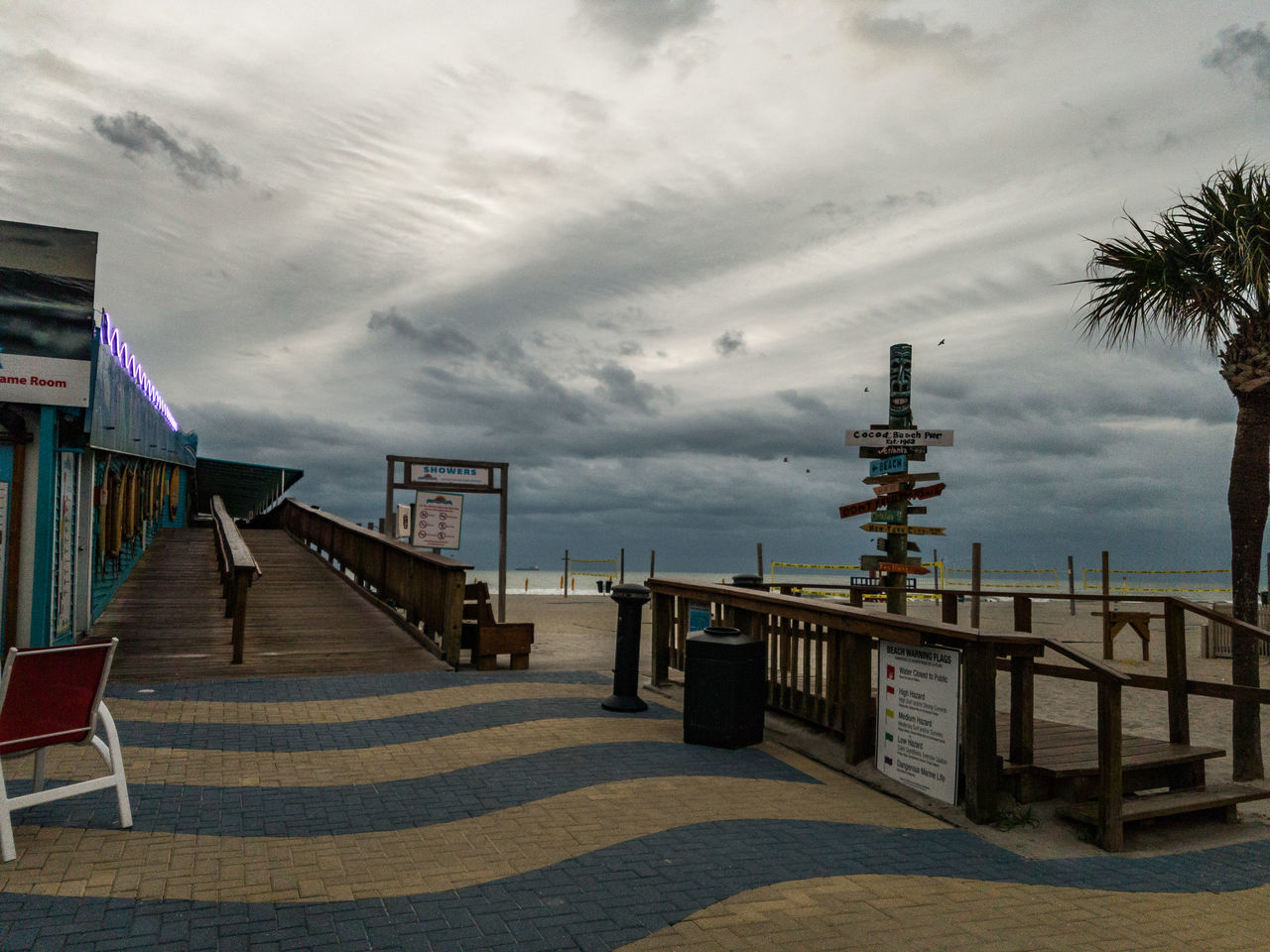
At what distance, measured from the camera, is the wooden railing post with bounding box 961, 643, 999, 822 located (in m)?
5.80

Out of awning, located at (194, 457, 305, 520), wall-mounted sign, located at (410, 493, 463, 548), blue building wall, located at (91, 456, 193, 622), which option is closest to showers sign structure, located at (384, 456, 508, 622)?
wall-mounted sign, located at (410, 493, 463, 548)

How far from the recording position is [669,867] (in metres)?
4.69

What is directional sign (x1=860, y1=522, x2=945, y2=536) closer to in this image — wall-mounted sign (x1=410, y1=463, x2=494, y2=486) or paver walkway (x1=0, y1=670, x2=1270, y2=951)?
paver walkway (x1=0, y1=670, x2=1270, y2=951)

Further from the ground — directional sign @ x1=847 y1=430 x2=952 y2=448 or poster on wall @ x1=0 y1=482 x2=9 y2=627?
directional sign @ x1=847 y1=430 x2=952 y2=448

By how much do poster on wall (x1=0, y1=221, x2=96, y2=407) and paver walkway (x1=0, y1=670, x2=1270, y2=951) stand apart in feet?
14.9

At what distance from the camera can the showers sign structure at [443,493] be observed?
1534 centimetres

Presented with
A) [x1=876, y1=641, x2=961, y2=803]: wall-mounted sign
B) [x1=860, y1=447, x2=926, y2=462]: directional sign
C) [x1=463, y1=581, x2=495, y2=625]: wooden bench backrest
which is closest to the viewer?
[x1=876, y1=641, x2=961, y2=803]: wall-mounted sign

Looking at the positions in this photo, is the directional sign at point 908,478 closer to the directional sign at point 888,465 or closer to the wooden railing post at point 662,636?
the directional sign at point 888,465

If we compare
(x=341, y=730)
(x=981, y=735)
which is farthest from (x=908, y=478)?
(x=341, y=730)

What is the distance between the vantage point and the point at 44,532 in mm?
9727

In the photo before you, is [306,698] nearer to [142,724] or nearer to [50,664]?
[142,724]

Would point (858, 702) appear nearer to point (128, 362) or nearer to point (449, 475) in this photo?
point (449, 475)

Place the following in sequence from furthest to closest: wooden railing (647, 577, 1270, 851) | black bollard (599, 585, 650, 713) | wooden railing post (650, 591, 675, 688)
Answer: wooden railing post (650, 591, 675, 688) < black bollard (599, 585, 650, 713) < wooden railing (647, 577, 1270, 851)

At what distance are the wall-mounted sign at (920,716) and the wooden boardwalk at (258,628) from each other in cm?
Result: 556
